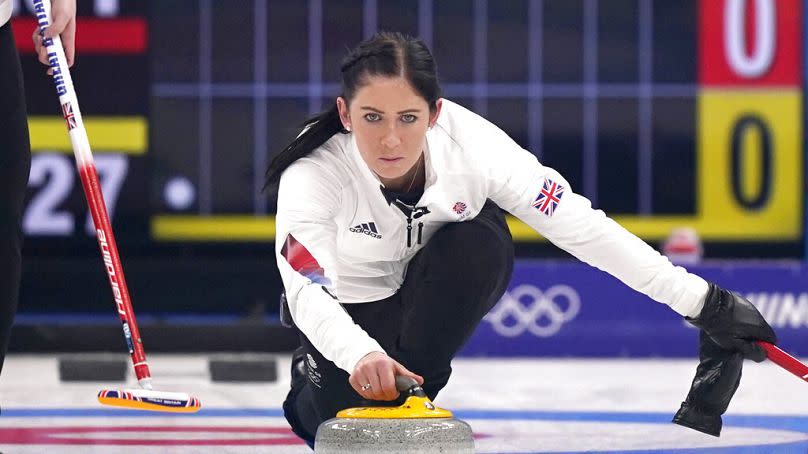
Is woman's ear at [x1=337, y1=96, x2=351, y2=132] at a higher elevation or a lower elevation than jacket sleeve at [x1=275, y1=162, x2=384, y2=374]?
higher

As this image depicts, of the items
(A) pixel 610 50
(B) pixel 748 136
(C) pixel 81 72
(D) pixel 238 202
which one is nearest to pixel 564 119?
(A) pixel 610 50

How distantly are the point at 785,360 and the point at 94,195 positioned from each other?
1330 millimetres

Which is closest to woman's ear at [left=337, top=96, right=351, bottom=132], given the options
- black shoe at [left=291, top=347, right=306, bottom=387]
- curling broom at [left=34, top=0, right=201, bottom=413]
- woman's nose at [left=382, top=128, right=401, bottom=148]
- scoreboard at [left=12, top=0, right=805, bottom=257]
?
woman's nose at [left=382, top=128, right=401, bottom=148]

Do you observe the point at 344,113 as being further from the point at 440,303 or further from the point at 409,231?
the point at 440,303

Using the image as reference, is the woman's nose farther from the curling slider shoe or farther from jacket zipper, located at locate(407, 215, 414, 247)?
the curling slider shoe

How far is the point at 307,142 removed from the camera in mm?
2926

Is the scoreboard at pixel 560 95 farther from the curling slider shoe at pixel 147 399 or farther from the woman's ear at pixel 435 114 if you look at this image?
the curling slider shoe at pixel 147 399

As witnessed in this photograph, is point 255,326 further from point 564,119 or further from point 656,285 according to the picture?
point 656,285

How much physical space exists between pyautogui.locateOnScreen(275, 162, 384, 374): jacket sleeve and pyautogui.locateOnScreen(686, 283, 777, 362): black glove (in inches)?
26.8

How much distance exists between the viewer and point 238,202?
24.4ft

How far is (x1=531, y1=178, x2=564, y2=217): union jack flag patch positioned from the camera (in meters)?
2.92

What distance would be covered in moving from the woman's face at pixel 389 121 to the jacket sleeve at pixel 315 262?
0.43 feet

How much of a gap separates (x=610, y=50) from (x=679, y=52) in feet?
1.08

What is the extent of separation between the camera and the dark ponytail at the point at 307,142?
9.53 feet
